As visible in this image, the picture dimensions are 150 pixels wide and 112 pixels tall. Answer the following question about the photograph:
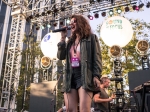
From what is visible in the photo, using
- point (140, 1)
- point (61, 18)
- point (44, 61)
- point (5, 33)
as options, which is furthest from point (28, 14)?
point (5, 33)

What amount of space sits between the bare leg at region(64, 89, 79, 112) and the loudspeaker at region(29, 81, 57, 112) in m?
4.11

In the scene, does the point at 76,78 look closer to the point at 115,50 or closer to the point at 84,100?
the point at 84,100

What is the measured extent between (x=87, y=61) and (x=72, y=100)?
363 millimetres

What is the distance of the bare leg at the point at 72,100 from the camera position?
1.72 meters

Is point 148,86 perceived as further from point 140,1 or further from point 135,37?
point 135,37

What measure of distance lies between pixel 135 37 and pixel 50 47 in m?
6.54

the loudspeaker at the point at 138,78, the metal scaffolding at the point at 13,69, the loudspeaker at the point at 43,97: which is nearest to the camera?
the loudspeaker at the point at 138,78

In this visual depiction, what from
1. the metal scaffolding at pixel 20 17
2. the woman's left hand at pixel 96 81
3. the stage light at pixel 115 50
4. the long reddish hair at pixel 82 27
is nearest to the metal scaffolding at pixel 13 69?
the metal scaffolding at pixel 20 17

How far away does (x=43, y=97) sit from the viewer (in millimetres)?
5957

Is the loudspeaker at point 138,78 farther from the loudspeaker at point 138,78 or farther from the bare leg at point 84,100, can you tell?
the bare leg at point 84,100

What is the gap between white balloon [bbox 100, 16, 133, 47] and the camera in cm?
475

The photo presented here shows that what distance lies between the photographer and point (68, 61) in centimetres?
189

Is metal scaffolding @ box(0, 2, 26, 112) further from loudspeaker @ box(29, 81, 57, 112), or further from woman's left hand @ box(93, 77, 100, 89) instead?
woman's left hand @ box(93, 77, 100, 89)

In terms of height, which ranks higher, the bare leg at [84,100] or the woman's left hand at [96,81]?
the woman's left hand at [96,81]
